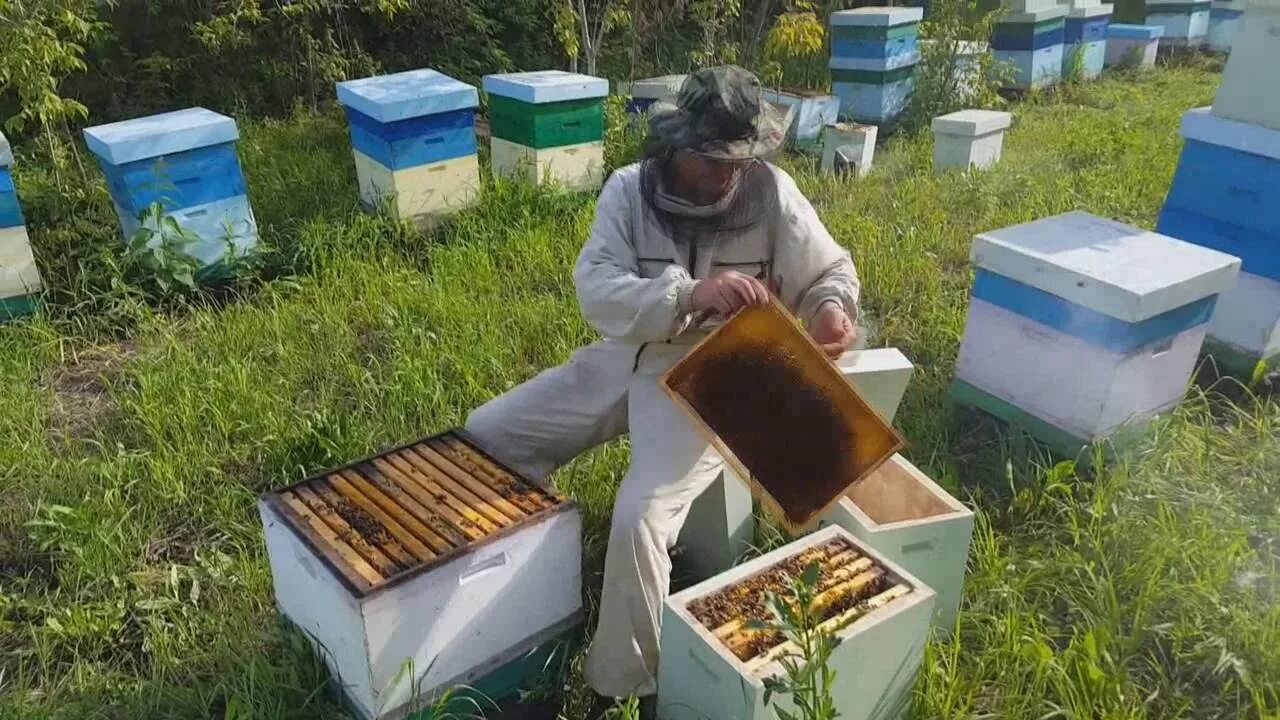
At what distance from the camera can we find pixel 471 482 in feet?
7.45

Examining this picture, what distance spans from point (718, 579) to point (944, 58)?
238 inches

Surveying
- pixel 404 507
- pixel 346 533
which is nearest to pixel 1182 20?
pixel 404 507

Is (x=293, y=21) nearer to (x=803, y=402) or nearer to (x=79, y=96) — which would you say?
(x=79, y=96)

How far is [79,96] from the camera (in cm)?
656

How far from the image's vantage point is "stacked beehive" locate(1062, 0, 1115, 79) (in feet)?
28.4

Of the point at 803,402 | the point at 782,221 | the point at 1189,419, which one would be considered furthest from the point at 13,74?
the point at 1189,419

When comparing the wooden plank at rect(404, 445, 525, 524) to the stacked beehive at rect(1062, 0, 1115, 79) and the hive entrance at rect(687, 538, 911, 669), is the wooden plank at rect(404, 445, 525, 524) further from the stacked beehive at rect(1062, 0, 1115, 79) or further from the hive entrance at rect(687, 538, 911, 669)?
the stacked beehive at rect(1062, 0, 1115, 79)

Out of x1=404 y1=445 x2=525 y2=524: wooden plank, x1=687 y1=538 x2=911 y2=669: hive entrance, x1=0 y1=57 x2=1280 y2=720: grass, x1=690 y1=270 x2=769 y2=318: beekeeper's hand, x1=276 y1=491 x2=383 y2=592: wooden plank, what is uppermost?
x1=690 y1=270 x2=769 y2=318: beekeeper's hand

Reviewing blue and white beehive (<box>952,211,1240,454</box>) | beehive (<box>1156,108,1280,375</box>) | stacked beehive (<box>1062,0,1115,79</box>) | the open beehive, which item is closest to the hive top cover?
blue and white beehive (<box>952,211,1240,454</box>)

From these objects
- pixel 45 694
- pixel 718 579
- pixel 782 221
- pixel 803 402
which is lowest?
pixel 45 694

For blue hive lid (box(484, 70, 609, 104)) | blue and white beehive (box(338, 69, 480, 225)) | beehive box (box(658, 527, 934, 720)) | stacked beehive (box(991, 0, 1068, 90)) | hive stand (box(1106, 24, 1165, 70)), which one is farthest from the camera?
hive stand (box(1106, 24, 1165, 70))

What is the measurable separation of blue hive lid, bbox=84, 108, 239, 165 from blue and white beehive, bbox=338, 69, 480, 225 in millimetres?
691

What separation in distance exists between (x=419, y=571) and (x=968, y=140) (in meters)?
4.99

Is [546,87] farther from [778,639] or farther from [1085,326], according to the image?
[778,639]
